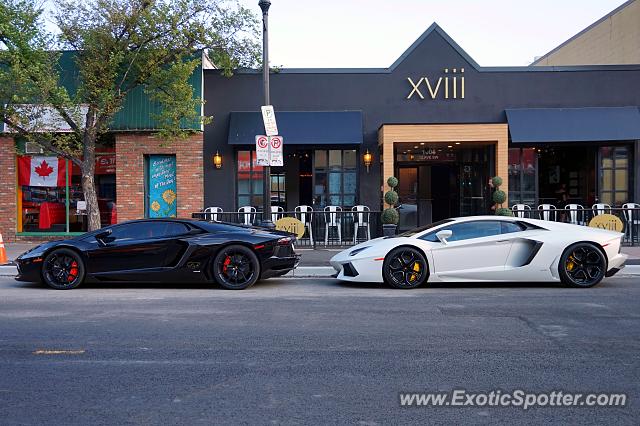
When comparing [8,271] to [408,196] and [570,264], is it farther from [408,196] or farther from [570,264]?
[408,196]

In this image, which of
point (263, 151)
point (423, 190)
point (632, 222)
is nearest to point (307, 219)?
point (263, 151)

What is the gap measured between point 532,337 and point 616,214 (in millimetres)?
10463

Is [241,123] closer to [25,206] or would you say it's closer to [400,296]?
[25,206]

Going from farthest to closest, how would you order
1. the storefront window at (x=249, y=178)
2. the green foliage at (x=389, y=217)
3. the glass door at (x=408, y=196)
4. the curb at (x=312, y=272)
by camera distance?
the glass door at (x=408, y=196) < the storefront window at (x=249, y=178) < the green foliage at (x=389, y=217) < the curb at (x=312, y=272)

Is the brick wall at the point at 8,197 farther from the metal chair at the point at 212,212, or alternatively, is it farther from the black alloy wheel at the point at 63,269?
the black alloy wheel at the point at 63,269

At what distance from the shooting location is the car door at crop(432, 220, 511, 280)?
31.6 ft

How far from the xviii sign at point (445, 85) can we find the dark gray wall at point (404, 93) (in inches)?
4.7

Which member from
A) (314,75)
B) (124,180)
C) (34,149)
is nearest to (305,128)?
(314,75)

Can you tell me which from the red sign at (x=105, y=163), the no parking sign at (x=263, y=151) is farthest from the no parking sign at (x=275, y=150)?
the red sign at (x=105, y=163)

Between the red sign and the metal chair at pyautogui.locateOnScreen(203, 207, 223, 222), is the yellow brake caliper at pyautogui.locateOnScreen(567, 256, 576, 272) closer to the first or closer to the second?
the metal chair at pyautogui.locateOnScreen(203, 207, 223, 222)

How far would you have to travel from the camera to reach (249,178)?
18406 mm

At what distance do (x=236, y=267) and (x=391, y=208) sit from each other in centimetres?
709

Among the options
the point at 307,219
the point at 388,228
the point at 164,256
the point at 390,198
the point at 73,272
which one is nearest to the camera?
the point at 164,256

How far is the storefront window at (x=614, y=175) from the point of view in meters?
18.2
